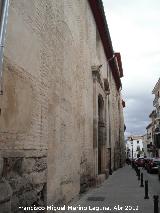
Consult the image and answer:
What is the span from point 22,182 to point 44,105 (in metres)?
2.03

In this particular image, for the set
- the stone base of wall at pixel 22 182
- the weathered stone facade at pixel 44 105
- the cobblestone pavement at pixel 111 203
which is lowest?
the cobblestone pavement at pixel 111 203

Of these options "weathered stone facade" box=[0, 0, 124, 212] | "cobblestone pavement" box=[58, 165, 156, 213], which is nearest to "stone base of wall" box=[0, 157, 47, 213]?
"weathered stone facade" box=[0, 0, 124, 212]

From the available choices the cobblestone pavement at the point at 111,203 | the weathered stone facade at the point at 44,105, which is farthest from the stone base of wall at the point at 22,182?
the cobblestone pavement at the point at 111,203

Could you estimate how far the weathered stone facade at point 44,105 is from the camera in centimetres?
561

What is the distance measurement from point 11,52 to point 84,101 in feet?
25.7

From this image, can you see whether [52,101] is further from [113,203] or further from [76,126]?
[113,203]

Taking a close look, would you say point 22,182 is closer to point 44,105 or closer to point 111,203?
point 44,105

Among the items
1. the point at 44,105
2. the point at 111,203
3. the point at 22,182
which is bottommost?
the point at 111,203

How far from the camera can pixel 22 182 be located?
19.8 feet

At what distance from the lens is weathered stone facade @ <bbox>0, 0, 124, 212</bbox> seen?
5.61 meters

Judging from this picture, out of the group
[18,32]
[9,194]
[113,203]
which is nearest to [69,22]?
[18,32]

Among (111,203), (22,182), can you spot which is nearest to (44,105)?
(22,182)

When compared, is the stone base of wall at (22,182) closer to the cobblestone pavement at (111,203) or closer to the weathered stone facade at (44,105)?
the weathered stone facade at (44,105)

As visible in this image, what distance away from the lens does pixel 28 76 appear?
255 inches
